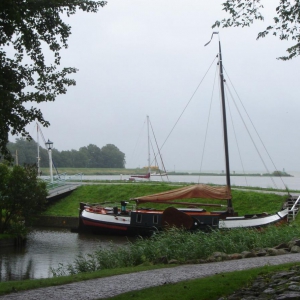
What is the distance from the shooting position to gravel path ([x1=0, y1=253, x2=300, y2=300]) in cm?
1080

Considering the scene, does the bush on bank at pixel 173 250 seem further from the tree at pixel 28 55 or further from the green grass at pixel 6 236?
the green grass at pixel 6 236

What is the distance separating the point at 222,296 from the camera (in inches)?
370

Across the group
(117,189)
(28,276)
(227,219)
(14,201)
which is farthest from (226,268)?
(117,189)

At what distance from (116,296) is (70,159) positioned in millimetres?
74607

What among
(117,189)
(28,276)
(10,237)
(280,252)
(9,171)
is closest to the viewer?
(280,252)

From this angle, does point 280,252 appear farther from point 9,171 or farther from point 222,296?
point 9,171

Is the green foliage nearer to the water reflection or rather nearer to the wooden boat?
the water reflection

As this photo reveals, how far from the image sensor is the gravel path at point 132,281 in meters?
10.8

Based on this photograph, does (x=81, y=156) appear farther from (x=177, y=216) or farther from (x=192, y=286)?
(x=192, y=286)

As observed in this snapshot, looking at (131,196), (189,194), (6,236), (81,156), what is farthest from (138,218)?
(81,156)

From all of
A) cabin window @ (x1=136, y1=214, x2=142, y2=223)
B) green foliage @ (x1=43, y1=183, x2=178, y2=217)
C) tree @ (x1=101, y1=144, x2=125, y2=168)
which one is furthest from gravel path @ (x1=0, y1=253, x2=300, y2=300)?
tree @ (x1=101, y1=144, x2=125, y2=168)

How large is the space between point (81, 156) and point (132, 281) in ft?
252

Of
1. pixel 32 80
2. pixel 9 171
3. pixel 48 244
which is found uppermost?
pixel 32 80

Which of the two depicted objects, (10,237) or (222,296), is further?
(10,237)
